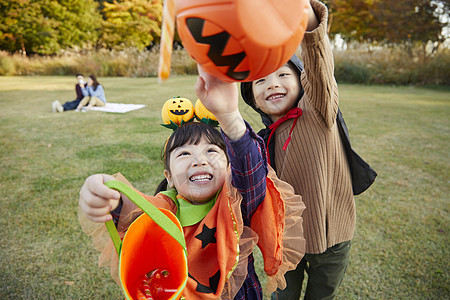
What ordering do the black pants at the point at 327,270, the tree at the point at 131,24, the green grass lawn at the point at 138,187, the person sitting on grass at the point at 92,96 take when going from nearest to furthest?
the black pants at the point at 327,270 → the green grass lawn at the point at 138,187 → the person sitting on grass at the point at 92,96 → the tree at the point at 131,24

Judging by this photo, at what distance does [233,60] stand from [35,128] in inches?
274

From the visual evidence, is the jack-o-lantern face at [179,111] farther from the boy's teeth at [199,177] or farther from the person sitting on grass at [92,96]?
the person sitting on grass at [92,96]

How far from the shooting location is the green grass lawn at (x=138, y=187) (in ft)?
7.50

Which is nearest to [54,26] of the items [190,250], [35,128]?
[35,128]

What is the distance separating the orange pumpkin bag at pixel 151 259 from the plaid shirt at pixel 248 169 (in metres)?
0.28

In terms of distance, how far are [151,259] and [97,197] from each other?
0.37m

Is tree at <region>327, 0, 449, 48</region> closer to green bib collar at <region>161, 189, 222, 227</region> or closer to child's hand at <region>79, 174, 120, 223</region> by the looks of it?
green bib collar at <region>161, 189, 222, 227</region>

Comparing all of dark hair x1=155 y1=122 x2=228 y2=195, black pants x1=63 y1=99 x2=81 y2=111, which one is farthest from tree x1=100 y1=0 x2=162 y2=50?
dark hair x1=155 y1=122 x2=228 y2=195

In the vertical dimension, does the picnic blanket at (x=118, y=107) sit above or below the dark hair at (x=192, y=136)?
below

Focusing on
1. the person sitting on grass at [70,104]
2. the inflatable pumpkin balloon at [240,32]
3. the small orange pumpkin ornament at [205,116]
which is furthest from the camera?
the person sitting on grass at [70,104]

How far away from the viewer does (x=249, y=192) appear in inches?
43.6

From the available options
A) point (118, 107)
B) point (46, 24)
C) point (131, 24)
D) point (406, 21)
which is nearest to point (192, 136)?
point (118, 107)

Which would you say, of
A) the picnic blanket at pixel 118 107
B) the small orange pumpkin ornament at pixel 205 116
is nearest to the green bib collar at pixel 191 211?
the small orange pumpkin ornament at pixel 205 116

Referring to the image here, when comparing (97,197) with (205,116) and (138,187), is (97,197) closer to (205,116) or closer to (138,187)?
(205,116)
